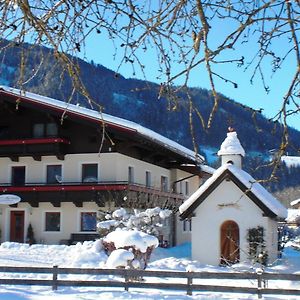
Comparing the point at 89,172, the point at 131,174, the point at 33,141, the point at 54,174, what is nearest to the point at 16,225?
the point at 54,174

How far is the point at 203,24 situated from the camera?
3135 mm

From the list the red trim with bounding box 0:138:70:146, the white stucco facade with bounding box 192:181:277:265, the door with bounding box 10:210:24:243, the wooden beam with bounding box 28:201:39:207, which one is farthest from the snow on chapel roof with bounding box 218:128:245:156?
the door with bounding box 10:210:24:243

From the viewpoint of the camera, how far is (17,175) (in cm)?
3100

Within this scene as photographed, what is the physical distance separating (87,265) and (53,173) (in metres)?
9.81

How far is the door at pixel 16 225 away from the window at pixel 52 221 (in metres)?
1.39

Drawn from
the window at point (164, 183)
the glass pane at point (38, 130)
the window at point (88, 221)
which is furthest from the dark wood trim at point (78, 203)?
the window at point (164, 183)

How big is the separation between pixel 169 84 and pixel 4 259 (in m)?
20.1

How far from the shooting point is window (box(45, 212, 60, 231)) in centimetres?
2989

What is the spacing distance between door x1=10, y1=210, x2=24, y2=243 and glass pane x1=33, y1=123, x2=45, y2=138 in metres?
4.02

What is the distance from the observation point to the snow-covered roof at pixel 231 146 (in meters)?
25.2

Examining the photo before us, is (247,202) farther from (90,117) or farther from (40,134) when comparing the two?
(40,134)

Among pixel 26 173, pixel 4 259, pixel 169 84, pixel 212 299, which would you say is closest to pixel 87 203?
pixel 26 173

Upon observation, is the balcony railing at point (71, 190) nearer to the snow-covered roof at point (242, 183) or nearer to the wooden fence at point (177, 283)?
the snow-covered roof at point (242, 183)

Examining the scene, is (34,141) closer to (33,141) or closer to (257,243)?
(33,141)
